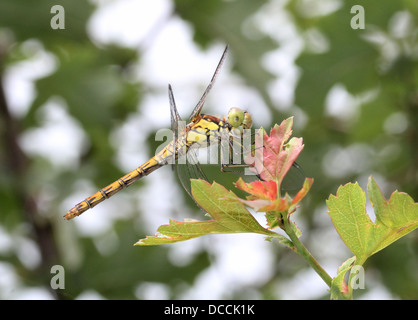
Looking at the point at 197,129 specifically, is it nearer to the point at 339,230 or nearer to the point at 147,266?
the point at 339,230

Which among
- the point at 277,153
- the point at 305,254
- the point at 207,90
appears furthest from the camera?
the point at 207,90

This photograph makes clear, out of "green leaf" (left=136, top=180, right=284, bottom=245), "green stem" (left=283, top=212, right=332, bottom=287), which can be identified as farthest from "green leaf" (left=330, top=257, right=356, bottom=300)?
"green leaf" (left=136, top=180, right=284, bottom=245)

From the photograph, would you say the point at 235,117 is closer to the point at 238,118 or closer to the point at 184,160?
the point at 238,118

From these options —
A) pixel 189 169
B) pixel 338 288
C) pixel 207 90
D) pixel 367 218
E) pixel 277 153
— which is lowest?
pixel 338 288

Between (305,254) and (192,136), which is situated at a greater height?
(192,136)

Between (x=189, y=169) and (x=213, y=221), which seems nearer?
(x=213, y=221)

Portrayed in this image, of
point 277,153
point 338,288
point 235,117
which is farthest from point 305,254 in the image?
point 235,117
